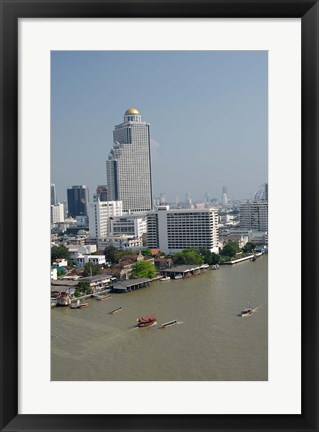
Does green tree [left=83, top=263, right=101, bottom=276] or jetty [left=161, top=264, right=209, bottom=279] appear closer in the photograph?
green tree [left=83, top=263, right=101, bottom=276]

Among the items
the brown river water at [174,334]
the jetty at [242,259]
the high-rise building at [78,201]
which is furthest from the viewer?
the high-rise building at [78,201]

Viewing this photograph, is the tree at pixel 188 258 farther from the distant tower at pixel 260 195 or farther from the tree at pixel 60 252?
the distant tower at pixel 260 195

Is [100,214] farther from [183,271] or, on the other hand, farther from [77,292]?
[77,292]

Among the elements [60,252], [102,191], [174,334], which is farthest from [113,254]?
[174,334]

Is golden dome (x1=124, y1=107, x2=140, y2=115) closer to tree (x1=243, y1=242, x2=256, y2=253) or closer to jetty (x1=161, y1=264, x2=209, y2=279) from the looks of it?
jetty (x1=161, y1=264, x2=209, y2=279)

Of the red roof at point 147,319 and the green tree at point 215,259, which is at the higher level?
the green tree at point 215,259

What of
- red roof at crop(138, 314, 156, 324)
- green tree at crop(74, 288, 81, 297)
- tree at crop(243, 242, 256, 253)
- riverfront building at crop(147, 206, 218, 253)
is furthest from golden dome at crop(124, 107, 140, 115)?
red roof at crop(138, 314, 156, 324)

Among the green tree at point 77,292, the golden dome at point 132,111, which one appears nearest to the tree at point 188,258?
the green tree at point 77,292

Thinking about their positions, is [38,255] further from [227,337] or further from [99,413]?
[227,337]
